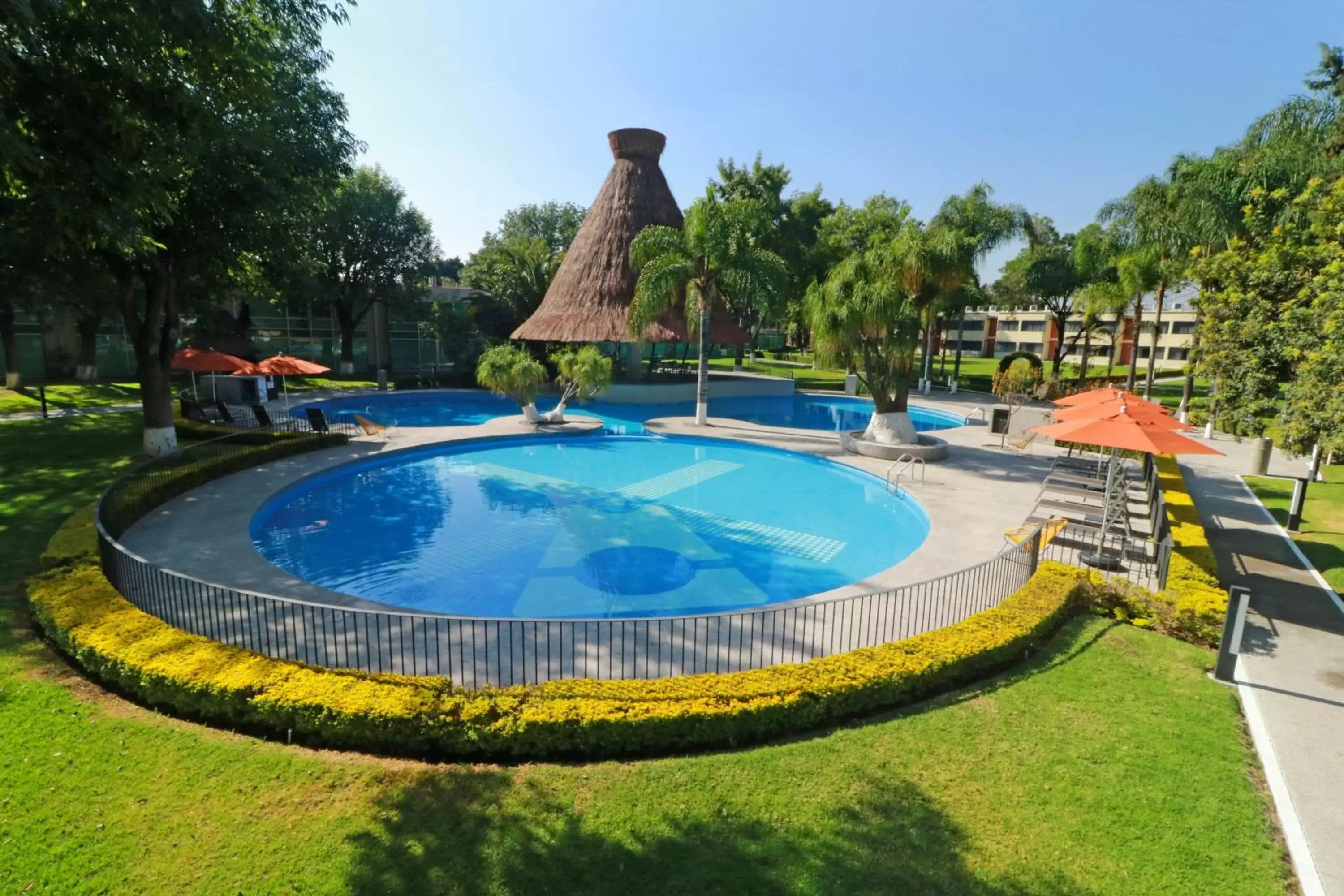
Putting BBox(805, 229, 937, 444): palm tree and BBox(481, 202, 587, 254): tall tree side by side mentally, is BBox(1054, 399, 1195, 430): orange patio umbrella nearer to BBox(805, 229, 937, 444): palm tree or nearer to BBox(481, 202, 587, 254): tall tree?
BBox(805, 229, 937, 444): palm tree

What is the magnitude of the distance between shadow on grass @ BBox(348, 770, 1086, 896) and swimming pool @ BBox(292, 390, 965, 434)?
803 inches

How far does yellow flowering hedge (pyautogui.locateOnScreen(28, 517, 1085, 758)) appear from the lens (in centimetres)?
572

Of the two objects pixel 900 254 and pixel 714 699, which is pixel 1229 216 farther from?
Answer: pixel 714 699

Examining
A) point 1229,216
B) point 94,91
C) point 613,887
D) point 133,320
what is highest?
point 1229,216

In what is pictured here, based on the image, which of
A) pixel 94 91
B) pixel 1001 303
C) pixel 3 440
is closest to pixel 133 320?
pixel 3 440

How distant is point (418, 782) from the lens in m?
5.25

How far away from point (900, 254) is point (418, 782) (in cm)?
1838

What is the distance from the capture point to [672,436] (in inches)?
928

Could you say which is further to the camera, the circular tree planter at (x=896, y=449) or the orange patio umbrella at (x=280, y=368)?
the orange patio umbrella at (x=280, y=368)

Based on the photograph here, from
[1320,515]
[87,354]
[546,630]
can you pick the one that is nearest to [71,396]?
[87,354]

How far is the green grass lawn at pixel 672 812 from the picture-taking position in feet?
14.3

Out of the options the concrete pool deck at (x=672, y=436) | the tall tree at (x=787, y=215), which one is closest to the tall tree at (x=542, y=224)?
the tall tree at (x=787, y=215)

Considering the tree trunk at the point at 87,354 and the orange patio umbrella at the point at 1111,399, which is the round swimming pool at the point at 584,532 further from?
the tree trunk at the point at 87,354

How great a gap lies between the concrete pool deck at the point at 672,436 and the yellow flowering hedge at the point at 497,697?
81.3 inches
